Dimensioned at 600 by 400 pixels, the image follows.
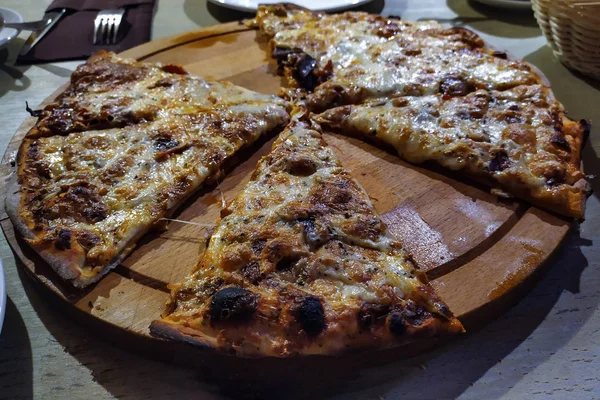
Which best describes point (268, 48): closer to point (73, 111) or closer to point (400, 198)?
point (73, 111)

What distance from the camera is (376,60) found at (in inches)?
128

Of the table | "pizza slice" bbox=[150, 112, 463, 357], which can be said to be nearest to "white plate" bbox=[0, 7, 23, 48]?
the table

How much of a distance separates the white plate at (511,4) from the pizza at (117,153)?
2.28 metres

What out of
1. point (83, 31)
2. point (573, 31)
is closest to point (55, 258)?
point (83, 31)

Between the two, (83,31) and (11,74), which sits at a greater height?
(83,31)

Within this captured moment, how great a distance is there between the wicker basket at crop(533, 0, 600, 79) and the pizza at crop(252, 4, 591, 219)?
40 cm

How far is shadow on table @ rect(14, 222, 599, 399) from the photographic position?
1.82 meters

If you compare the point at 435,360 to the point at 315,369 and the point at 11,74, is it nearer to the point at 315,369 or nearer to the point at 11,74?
the point at 315,369

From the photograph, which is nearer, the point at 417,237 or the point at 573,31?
the point at 417,237

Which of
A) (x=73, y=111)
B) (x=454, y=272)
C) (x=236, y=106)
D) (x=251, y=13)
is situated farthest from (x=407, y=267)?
(x=251, y=13)

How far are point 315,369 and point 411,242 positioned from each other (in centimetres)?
71

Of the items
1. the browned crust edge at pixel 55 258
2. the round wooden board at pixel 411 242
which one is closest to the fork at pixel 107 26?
the round wooden board at pixel 411 242

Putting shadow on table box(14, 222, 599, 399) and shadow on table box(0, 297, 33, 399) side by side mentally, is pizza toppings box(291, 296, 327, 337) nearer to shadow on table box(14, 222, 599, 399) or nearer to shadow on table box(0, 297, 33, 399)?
shadow on table box(14, 222, 599, 399)

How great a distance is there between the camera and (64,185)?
2367 millimetres
